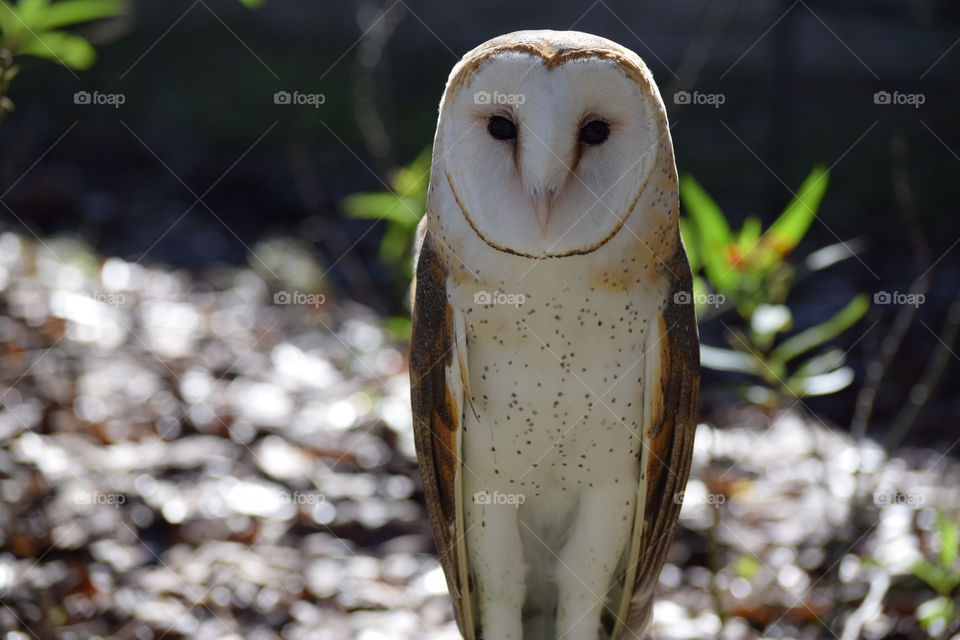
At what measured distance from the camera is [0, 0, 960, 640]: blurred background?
2572 millimetres

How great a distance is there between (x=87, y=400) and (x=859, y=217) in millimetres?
3981

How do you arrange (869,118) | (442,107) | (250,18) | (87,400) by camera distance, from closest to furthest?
1. (442,107)
2. (87,400)
3. (869,118)
4. (250,18)

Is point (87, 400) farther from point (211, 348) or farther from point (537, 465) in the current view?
point (537, 465)

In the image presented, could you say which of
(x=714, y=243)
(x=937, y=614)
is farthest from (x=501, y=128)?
(x=937, y=614)

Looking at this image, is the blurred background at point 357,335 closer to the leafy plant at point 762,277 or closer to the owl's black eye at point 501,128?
the leafy plant at point 762,277

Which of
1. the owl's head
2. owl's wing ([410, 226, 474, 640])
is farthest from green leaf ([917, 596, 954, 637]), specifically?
the owl's head

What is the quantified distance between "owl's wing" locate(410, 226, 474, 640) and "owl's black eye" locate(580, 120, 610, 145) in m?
0.37

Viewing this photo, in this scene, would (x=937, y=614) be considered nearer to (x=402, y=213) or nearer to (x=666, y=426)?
(x=666, y=426)

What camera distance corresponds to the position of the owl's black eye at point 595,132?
1.57m

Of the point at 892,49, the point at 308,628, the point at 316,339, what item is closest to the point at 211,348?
the point at 316,339

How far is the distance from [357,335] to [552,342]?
254 centimetres

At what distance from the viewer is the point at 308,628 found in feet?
8.84

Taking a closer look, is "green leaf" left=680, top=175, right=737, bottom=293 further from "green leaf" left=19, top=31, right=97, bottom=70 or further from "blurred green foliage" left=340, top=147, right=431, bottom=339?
"green leaf" left=19, top=31, right=97, bottom=70

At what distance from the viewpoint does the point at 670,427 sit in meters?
1.89
